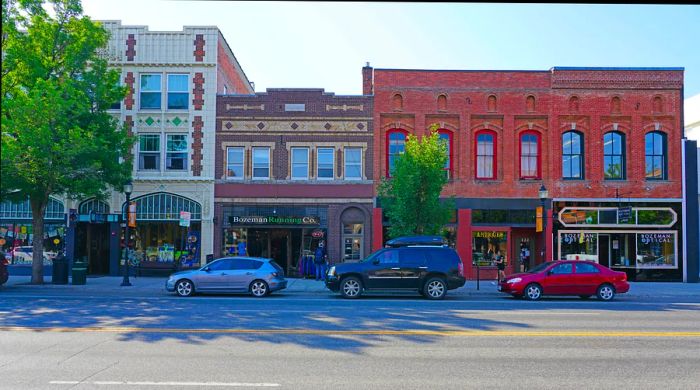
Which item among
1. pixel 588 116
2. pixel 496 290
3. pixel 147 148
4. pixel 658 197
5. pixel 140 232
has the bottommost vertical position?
pixel 496 290

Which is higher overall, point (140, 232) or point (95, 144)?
point (95, 144)

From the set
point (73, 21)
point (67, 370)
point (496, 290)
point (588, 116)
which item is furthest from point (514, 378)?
point (588, 116)

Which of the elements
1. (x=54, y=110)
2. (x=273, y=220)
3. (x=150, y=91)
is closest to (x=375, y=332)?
(x=54, y=110)

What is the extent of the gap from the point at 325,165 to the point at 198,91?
22.8 feet

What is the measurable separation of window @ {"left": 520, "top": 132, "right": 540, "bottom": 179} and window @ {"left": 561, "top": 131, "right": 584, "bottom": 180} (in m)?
1.23

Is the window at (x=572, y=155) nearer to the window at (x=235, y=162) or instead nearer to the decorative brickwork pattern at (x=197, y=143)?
the window at (x=235, y=162)

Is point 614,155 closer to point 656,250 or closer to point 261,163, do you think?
point 656,250

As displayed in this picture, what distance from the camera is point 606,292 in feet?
64.9

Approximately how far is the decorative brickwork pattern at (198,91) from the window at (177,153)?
1674 mm

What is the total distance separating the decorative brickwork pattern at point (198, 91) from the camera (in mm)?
27625

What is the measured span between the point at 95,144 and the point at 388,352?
15.6 metres

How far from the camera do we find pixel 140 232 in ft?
90.0

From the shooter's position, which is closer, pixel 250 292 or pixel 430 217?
pixel 250 292

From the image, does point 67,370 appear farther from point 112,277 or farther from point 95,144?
point 112,277
